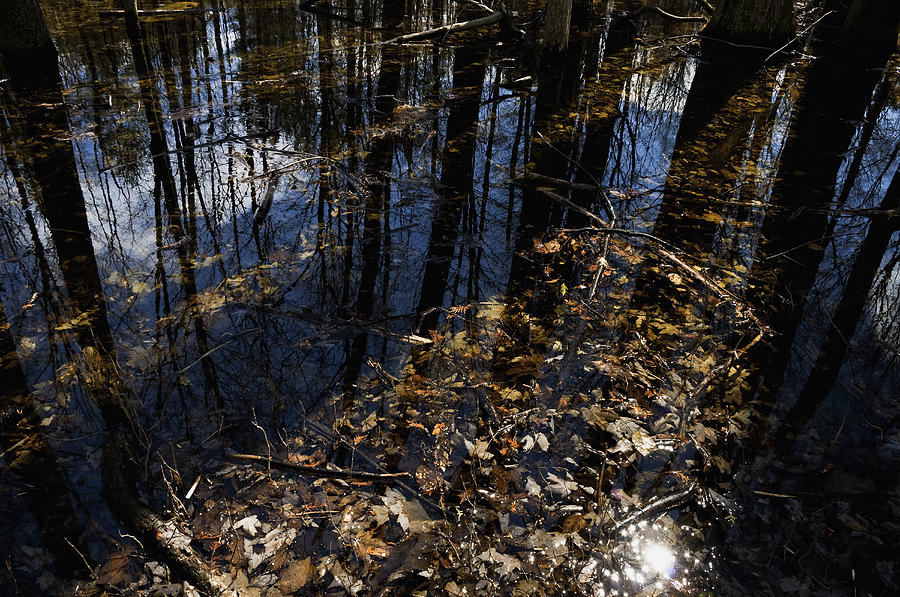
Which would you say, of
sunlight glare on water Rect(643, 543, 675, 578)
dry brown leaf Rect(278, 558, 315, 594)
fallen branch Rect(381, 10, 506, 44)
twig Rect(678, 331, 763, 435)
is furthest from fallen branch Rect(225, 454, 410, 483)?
fallen branch Rect(381, 10, 506, 44)

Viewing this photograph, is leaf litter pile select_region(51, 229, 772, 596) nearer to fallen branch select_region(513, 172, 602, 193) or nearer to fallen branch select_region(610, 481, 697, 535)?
fallen branch select_region(610, 481, 697, 535)

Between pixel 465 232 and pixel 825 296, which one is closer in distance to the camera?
pixel 825 296

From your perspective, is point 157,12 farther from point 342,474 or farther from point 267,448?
point 342,474

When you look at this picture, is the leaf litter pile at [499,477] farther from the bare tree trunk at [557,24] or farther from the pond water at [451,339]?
the bare tree trunk at [557,24]

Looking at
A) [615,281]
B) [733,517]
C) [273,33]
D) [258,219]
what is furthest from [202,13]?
[733,517]

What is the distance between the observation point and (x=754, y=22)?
12031 millimetres

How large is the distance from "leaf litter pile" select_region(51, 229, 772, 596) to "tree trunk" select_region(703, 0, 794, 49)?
1095 cm

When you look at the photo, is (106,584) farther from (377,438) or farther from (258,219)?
(258,219)

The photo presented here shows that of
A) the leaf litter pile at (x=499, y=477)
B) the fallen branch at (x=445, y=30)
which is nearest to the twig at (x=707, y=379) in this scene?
the leaf litter pile at (x=499, y=477)


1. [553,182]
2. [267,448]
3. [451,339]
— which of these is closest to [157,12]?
[553,182]

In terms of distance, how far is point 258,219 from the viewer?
5.89m

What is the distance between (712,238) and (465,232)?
8.95ft

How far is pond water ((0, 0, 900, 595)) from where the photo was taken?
9.68ft

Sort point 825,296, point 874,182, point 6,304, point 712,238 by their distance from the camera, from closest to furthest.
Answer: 1. point 6,304
2. point 825,296
3. point 712,238
4. point 874,182
